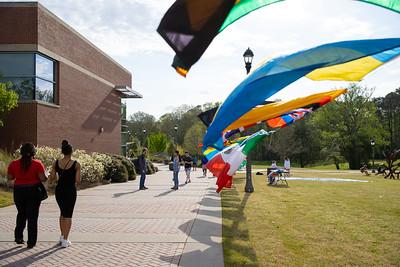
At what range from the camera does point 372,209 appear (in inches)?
452

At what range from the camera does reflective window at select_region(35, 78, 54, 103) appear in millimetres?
19578

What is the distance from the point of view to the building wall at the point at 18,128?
61.9 feet

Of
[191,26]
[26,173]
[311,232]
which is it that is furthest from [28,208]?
[311,232]

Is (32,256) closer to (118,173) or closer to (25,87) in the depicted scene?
(25,87)

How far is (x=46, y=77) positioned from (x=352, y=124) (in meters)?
48.4

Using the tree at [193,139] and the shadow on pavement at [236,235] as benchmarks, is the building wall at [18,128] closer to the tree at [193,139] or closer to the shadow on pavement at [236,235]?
the shadow on pavement at [236,235]

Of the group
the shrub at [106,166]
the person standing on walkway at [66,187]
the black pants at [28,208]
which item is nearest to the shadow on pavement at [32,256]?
the person standing on walkway at [66,187]

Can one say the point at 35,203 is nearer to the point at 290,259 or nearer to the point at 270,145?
the point at 290,259

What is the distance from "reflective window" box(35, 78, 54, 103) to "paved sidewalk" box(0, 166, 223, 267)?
330 inches

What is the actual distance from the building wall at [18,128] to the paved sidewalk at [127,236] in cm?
709

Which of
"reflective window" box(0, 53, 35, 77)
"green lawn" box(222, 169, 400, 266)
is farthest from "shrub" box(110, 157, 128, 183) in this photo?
"green lawn" box(222, 169, 400, 266)

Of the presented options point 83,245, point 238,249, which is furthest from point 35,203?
point 238,249

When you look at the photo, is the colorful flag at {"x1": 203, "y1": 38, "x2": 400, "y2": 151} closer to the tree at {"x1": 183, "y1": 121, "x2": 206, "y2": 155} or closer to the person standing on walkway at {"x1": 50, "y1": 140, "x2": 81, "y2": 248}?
the person standing on walkway at {"x1": 50, "y1": 140, "x2": 81, "y2": 248}

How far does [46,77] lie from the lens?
2056 cm
